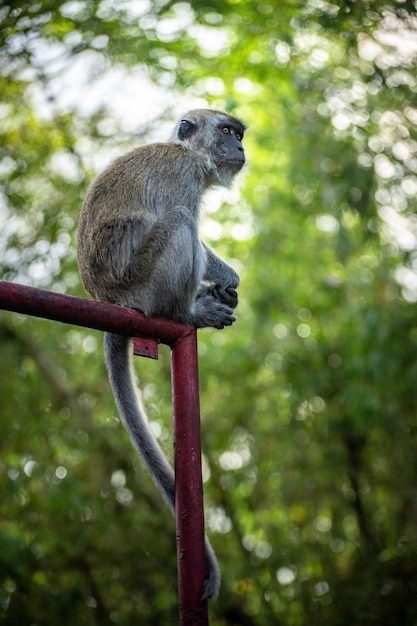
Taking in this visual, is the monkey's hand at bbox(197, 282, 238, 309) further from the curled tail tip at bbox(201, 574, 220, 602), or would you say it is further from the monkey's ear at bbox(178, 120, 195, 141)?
the curled tail tip at bbox(201, 574, 220, 602)

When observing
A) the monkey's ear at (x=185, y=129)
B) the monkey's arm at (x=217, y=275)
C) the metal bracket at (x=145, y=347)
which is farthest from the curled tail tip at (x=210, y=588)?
the monkey's ear at (x=185, y=129)

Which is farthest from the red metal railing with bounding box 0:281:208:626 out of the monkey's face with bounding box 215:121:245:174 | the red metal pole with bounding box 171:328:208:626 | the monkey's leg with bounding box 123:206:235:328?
the monkey's face with bounding box 215:121:245:174

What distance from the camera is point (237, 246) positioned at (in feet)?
30.9

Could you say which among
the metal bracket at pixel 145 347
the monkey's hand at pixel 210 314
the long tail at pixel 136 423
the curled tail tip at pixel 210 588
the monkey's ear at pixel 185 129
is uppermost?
the metal bracket at pixel 145 347

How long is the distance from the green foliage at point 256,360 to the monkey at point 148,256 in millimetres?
2295

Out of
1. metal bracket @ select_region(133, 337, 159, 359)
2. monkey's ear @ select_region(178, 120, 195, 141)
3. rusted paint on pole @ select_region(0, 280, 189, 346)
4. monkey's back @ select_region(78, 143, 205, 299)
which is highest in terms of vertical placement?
rusted paint on pole @ select_region(0, 280, 189, 346)

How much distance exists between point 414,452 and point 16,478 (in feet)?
13.9

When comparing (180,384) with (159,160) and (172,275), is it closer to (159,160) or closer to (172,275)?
(172,275)

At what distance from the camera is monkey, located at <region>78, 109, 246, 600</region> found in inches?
153

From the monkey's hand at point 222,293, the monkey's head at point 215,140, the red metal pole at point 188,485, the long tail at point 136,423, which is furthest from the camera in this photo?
the monkey's head at point 215,140

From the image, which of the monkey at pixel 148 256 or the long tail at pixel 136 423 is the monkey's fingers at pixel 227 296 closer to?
the monkey at pixel 148 256

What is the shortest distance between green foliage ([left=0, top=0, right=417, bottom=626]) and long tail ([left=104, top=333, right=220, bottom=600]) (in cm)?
319

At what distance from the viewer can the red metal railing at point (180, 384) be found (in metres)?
2.69

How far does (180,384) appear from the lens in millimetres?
3018
